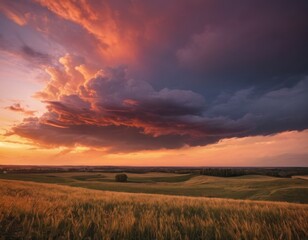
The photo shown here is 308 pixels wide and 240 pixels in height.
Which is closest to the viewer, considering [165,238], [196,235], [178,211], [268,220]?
[165,238]

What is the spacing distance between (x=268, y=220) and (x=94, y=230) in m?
3.87

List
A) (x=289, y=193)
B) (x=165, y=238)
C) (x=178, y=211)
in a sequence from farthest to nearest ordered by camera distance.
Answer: (x=289, y=193) → (x=178, y=211) → (x=165, y=238)

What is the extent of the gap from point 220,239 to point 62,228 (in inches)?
108

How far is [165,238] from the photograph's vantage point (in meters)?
3.84

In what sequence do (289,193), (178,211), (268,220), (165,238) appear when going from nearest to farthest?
(165,238) < (268,220) < (178,211) < (289,193)

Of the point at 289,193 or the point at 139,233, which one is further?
the point at 289,193

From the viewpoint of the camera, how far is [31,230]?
393cm

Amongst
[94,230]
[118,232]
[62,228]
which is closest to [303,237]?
[118,232]

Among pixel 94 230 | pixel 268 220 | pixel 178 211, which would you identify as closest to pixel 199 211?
pixel 178 211

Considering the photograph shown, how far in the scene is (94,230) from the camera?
4.21 meters

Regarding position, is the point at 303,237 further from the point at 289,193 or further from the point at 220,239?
the point at 289,193

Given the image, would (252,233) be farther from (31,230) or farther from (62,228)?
(31,230)

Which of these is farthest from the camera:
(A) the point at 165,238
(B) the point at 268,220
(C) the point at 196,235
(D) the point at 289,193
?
(D) the point at 289,193

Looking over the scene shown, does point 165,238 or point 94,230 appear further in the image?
point 94,230
